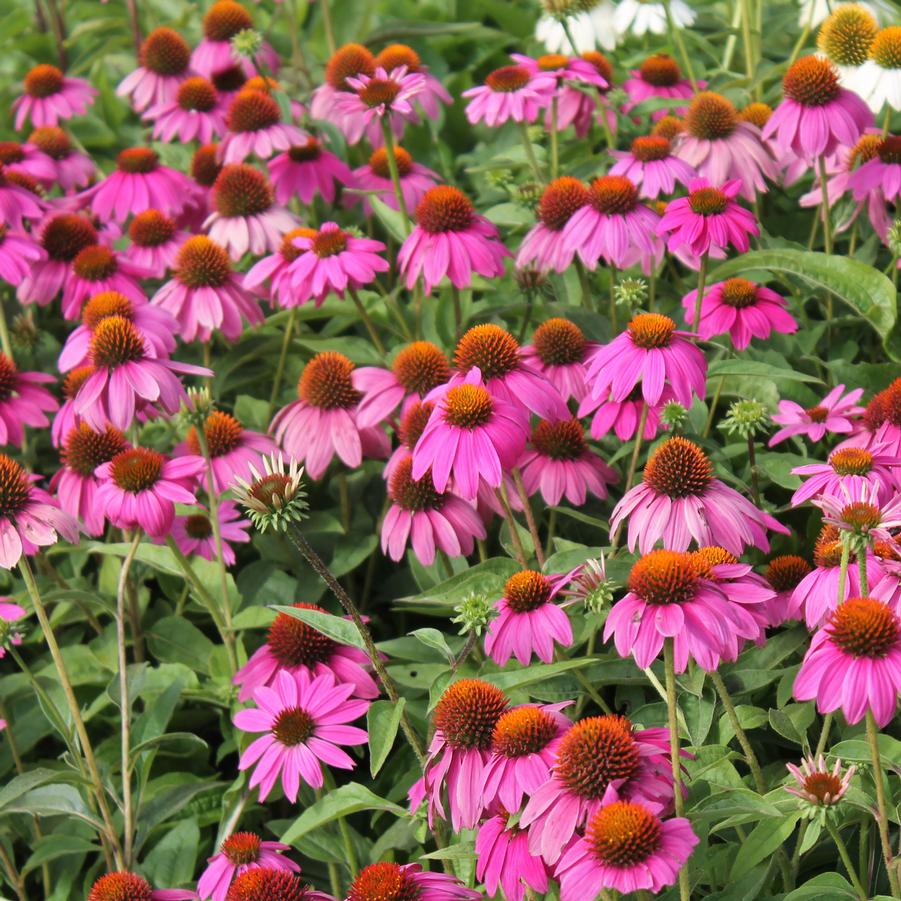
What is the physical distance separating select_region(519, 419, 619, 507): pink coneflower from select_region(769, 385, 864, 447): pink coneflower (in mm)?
252

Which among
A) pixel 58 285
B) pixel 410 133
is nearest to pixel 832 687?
pixel 58 285

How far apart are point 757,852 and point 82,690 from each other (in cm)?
121

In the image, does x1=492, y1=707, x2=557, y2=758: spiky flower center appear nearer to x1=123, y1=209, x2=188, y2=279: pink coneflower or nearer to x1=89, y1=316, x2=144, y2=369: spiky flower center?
x1=89, y1=316, x2=144, y2=369: spiky flower center

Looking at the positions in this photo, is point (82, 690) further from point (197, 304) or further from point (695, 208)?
point (695, 208)

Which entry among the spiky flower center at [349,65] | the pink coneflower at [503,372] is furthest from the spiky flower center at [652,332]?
the spiky flower center at [349,65]

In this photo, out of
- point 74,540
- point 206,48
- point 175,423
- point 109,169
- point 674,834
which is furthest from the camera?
point 109,169

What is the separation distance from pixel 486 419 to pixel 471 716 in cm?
36

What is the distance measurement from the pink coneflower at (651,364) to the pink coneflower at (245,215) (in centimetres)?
96

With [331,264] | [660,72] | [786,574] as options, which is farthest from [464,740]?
[660,72]

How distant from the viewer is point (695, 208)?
6.16ft

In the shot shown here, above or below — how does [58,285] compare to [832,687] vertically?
below

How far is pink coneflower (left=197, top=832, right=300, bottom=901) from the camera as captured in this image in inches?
56.7

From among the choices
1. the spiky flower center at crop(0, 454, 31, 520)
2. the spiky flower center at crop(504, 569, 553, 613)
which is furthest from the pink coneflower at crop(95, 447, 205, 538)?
the spiky flower center at crop(504, 569, 553, 613)

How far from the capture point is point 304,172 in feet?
8.63
